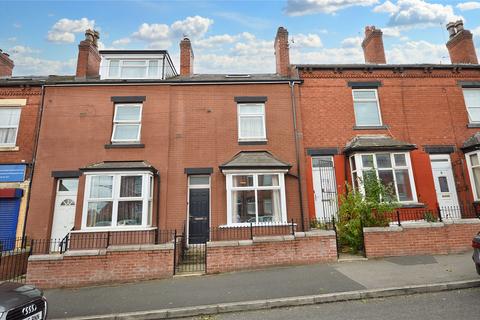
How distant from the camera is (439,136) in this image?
13109mm

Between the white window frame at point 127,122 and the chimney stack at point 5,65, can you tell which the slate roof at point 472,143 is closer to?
the white window frame at point 127,122

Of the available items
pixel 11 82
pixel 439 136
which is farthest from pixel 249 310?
pixel 11 82

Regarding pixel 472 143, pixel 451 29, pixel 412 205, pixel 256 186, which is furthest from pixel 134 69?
pixel 451 29

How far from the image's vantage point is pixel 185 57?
14547mm

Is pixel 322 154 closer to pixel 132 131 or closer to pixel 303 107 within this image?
pixel 303 107

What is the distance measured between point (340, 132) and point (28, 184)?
541 inches

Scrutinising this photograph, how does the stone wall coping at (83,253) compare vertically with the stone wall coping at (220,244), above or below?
below

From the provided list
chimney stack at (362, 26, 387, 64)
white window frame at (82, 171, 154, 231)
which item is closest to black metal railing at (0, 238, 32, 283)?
white window frame at (82, 171, 154, 231)

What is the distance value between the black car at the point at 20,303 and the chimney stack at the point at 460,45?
20.5 meters

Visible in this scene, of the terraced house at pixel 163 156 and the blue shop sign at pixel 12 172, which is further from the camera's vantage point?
the blue shop sign at pixel 12 172

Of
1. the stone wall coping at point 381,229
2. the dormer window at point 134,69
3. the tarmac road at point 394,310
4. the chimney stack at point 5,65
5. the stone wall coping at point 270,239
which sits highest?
the chimney stack at point 5,65

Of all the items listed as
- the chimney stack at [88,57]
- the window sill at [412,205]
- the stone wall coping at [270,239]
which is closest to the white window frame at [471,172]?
the window sill at [412,205]

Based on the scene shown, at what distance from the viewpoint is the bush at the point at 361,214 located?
943cm

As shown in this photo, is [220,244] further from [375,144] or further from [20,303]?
[375,144]
